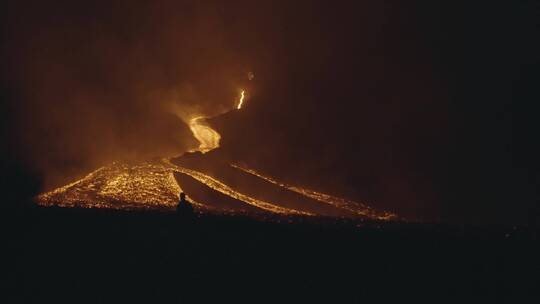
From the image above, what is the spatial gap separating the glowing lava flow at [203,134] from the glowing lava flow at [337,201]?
3092mm

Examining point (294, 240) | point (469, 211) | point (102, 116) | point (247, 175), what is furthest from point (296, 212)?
point (102, 116)

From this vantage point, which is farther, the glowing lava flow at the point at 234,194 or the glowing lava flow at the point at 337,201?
the glowing lava flow at the point at 337,201

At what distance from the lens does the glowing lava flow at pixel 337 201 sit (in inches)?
1136

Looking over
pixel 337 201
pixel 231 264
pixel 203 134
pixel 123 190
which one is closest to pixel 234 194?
pixel 123 190

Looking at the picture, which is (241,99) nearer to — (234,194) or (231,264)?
(234,194)

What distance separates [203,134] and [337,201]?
10897 millimetres

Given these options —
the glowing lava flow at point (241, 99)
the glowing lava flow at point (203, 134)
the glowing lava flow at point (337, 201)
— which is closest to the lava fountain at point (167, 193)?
the glowing lava flow at point (337, 201)

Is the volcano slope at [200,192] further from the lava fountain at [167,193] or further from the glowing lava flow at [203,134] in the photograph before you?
the glowing lava flow at [203,134]

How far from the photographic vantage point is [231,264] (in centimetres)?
1519

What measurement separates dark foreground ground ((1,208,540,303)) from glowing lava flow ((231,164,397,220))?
864 cm

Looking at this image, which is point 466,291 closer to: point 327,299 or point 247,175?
point 327,299

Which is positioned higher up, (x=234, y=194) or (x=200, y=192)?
(x=234, y=194)

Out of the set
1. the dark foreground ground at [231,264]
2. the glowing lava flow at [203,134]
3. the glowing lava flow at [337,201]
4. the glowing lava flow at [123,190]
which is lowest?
the dark foreground ground at [231,264]

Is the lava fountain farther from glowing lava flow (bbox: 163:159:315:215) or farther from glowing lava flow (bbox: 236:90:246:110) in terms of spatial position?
glowing lava flow (bbox: 236:90:246:110)
